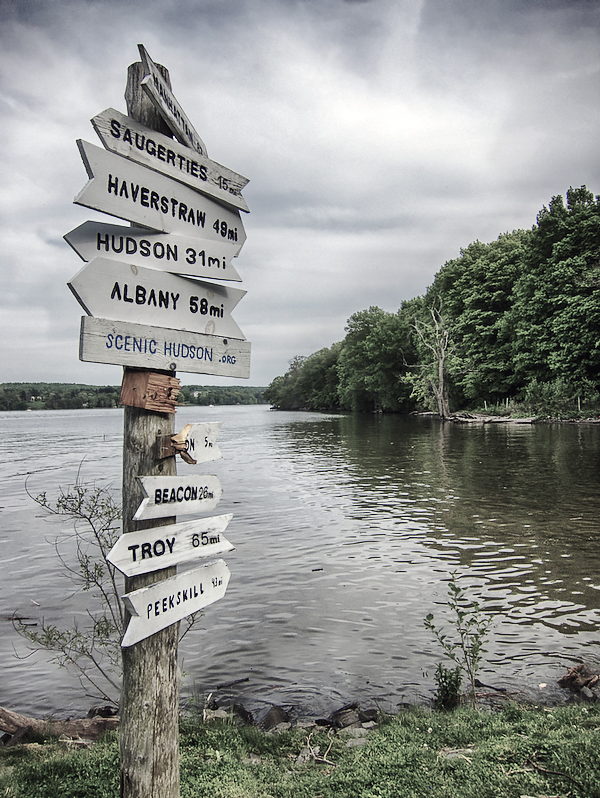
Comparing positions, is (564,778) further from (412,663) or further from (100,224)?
(100,224)

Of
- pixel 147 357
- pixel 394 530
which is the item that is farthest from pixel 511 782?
pixel 394 530

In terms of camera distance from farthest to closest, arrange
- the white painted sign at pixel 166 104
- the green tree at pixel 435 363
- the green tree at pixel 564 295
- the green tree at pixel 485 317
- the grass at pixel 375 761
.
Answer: the green tree at pixel 435 363 < the green tree at pixel 485 317 < the green tree at pixel 564 295 < the grass at pixel 375 761 < the white painted sign at pixel 166 104

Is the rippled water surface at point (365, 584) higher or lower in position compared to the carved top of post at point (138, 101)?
lower

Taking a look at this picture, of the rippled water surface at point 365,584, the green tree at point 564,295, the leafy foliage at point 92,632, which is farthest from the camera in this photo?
the green tree at point 564,295

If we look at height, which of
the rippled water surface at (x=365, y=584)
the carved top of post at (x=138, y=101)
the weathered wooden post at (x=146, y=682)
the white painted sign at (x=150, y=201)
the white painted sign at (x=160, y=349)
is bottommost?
the rippled water surface at (x=365, y=584)

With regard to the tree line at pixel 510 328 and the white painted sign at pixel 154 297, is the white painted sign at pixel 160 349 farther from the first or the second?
A: the tree line at pixel 510 328

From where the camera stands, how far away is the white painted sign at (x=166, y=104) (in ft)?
9.95

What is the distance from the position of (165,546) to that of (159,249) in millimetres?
1573

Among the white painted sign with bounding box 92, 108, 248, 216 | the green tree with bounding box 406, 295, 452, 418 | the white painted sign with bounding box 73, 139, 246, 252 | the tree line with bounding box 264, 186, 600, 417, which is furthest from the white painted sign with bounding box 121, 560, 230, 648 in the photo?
the green tree with bounding box 406, 295, 452, 418

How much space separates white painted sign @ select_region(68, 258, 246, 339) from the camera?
2807mm

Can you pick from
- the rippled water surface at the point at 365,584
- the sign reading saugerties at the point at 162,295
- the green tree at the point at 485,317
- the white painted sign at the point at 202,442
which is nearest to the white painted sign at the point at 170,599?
the sign reading saugerties at the point at 162,295

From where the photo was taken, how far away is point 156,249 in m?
3.14

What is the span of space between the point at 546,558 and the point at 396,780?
266 inches

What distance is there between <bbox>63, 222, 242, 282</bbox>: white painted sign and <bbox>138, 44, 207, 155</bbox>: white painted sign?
61 centimetres
